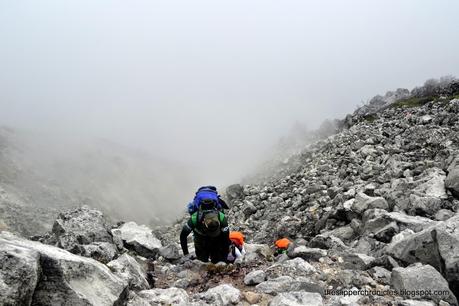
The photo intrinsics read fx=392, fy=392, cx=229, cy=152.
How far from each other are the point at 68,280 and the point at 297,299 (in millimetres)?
3555

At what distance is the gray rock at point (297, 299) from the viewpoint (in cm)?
629

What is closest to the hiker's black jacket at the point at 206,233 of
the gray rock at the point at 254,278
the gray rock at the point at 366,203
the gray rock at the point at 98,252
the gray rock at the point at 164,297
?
the gray rock at the point at 98,252

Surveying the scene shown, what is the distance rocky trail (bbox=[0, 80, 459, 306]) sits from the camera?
5164mm

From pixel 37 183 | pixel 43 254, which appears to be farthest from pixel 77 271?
pixel 37 183

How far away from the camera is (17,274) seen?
440 cm

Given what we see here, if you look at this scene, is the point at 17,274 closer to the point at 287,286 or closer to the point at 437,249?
the point at 287,286

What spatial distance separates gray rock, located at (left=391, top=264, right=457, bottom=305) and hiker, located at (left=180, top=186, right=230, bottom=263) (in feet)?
14.8

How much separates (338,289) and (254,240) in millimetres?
10105

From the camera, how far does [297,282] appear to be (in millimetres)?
7035

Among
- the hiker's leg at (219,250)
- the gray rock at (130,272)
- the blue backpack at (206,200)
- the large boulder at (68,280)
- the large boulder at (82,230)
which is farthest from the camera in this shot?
the large boulder at (82,230)

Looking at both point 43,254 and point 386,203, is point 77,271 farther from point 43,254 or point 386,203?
point 386,203

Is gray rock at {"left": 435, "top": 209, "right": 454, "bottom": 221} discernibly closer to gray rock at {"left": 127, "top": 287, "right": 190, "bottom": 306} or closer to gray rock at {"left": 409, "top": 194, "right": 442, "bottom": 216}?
gray rock at {"left": 409, "top": 194, "right": 442, "bottom": 216}

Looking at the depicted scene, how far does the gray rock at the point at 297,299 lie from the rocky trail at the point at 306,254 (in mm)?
18

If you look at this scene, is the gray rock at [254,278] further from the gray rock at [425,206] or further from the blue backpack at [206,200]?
the gray rock at [425,206]
